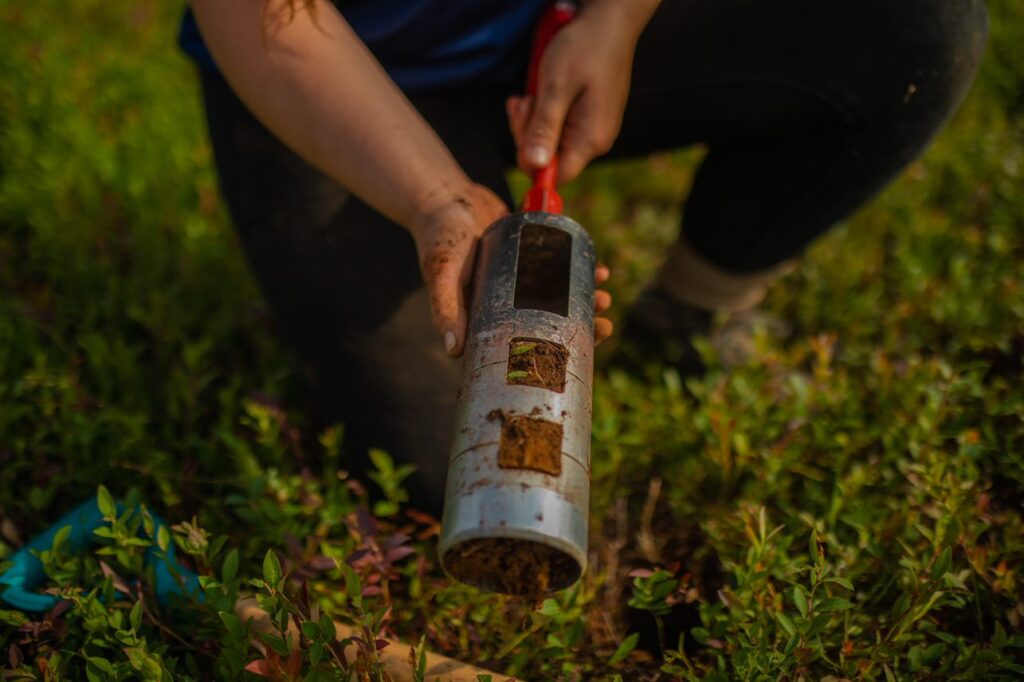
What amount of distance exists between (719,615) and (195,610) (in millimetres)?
1031

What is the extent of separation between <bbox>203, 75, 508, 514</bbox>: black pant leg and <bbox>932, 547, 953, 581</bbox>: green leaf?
107cm

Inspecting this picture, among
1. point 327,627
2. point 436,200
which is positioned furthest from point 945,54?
point 327,627

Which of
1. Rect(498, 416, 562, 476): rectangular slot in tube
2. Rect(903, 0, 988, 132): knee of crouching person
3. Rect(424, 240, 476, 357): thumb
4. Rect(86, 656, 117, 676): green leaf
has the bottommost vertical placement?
Rect(86, 656, 117, 676): green leaf

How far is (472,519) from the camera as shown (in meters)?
1.27

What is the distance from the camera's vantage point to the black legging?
2.00m

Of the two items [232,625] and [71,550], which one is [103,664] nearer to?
[232,625]

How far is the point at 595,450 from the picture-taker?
222 cm

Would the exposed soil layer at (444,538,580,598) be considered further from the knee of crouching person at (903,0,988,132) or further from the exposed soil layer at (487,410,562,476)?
the knee of crouching person at (903,0,988,132)

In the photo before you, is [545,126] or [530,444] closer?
[530,444]

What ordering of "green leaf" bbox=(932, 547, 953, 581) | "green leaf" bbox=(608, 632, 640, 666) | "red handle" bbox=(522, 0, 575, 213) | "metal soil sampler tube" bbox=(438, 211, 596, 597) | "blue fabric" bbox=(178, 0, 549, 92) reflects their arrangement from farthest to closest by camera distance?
1. "blue fabric" bbox=(178, 0, 549, 92)
2. "red handle" bbox=(522, 0, 575, 213)
3. "green leaf" bbox=(608, 632, 640, 666)
4. "green leaf" bbox=(932, 547, 953, 581)
5. "metal soil sampler tube" bbox=(438, 211, 596, 597)

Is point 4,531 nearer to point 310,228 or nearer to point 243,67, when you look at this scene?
point 310,228

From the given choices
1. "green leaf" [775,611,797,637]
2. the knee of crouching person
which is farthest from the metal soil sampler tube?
the knee of crouching person

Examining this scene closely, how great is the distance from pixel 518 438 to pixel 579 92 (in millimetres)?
879

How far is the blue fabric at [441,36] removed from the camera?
197cm
